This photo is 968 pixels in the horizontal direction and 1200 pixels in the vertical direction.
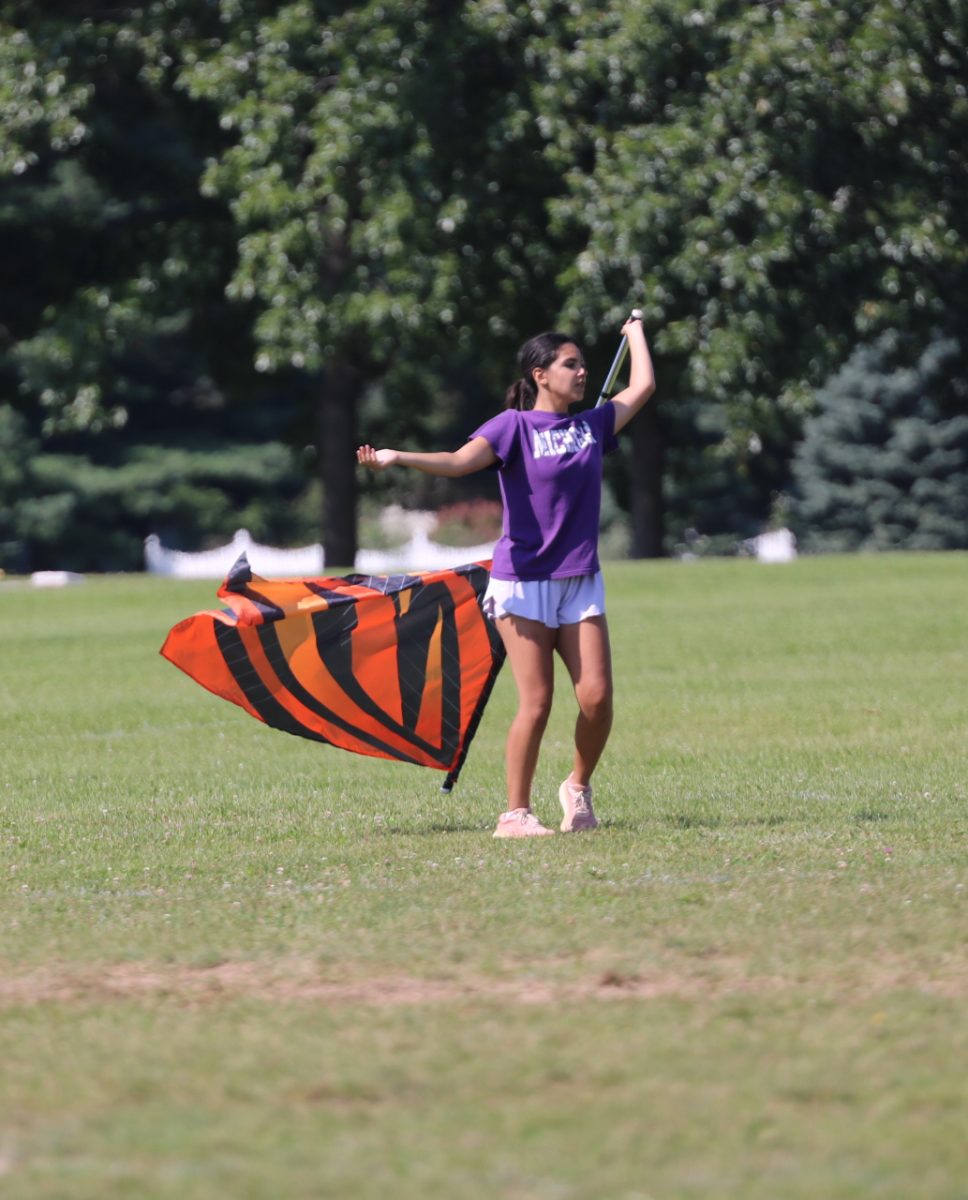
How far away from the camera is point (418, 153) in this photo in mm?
27281

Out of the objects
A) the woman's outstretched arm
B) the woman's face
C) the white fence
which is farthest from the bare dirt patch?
the white fence

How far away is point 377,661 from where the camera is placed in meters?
9.02

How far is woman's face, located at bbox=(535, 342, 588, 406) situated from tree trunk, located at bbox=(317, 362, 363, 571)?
2523 cm

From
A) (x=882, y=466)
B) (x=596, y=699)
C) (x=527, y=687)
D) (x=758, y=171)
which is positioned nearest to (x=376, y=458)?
(x=527, y=687)

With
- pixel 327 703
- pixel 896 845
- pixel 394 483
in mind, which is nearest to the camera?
pixel 896 845

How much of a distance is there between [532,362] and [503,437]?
0.35 m

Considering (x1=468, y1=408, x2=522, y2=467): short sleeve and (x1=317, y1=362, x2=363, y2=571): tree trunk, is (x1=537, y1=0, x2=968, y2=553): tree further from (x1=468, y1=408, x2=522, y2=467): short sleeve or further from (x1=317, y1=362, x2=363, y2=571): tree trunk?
(x1=468, y1=408, x2=522, y2=467): short sleeve

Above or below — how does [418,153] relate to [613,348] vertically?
above

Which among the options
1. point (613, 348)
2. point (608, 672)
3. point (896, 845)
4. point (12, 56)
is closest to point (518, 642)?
point (608, 672)

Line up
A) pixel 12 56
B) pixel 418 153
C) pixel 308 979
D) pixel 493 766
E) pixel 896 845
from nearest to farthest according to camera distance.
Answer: pixel 308 979
pixel 896 845
pixel 493 766
pixel 418 153
pixel 12 56

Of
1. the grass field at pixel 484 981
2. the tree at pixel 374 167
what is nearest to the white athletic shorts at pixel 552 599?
the grass field at pixel 484 981

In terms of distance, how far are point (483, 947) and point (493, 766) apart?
19.5ft

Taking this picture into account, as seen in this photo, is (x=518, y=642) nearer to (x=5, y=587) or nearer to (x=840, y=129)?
(x=840, y=129)

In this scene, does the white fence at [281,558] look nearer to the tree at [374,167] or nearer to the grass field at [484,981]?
the tree at [374,167]
